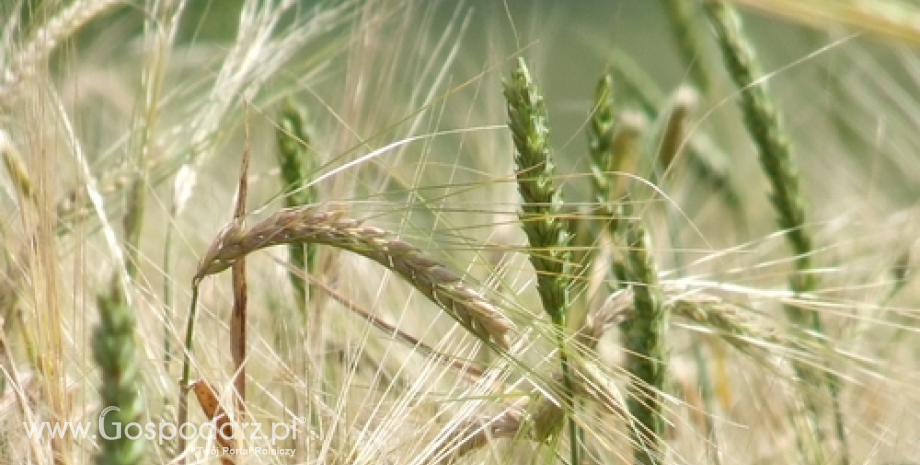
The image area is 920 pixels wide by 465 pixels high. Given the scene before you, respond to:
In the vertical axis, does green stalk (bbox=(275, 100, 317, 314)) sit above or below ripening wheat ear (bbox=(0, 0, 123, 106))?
below

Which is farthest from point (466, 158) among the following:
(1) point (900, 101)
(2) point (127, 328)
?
(2) point (127, 328)

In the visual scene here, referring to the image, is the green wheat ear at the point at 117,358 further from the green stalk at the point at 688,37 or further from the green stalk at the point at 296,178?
the green stalk at the point at 688,37

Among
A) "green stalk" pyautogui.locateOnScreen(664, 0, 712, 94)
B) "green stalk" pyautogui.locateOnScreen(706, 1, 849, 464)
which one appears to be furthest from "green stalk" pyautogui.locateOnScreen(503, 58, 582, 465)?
"green stalk" pyautogui.locateOnScreen(664, 0, 712, 94)

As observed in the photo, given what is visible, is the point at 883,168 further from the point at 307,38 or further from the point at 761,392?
the point at 307,38

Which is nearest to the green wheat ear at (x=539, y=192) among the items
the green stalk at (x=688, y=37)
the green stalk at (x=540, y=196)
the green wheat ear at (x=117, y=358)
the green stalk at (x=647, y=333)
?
the green stalk at (x=540, y=196)

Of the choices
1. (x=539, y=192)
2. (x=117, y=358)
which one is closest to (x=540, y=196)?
(x=539, y=192)

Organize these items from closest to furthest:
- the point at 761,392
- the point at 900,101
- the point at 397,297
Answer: the point at 761,392 → the point at 397,297 → the point at 900,101

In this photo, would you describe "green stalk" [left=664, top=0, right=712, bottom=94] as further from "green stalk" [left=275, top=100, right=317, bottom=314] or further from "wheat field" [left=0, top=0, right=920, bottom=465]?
"green stalk" [left=275, top=100, right=317, bottom=314]
